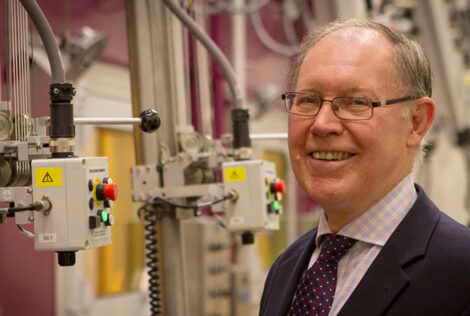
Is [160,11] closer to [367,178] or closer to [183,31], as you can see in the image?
[183,31]

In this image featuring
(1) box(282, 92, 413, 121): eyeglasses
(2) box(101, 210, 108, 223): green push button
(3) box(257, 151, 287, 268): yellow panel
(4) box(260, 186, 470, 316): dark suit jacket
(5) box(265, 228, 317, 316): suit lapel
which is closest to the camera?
(4) box(260, 186, 470, 316): dark suit jacket

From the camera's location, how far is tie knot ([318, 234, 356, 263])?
1.44 m

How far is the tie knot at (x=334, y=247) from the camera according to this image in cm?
144

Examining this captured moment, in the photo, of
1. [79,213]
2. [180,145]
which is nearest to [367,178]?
[79,213]

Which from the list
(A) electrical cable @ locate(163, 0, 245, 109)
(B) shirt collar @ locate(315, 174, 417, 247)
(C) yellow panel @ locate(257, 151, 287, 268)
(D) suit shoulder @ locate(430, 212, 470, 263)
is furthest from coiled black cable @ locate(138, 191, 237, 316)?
(C) yellow panel @ locate(257, 151, 287, 268)

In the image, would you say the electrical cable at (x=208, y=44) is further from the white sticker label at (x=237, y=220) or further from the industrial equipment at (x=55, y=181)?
the industrial equipment at (x=55, y=181)

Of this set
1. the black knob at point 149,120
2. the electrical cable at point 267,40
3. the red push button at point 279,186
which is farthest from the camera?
the electrical cable at point 267,40

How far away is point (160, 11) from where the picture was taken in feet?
7.47

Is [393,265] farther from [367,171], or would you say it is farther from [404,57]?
[404,57]

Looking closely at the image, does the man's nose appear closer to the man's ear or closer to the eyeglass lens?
the eyeglass lens

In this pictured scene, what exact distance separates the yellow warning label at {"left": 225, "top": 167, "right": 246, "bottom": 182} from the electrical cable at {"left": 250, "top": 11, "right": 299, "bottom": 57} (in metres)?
3.12

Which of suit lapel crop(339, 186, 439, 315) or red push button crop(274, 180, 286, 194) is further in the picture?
red push button crop(274, 180, 286, 194)

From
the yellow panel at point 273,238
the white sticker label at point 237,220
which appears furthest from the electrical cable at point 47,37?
the yellow panel at point 273,238

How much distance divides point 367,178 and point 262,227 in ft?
2.54
